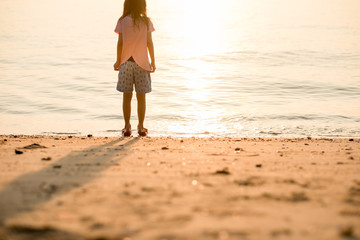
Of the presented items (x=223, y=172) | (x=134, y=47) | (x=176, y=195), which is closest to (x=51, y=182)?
(x=176, y=195)

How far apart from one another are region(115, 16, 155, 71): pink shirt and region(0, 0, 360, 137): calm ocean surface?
216 centimetres

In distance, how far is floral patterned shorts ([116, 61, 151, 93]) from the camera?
7601mm

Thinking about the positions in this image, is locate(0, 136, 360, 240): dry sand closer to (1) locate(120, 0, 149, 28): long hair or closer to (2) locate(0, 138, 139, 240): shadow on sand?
(2) locate(0, 138, 139, 240): shadow on sand

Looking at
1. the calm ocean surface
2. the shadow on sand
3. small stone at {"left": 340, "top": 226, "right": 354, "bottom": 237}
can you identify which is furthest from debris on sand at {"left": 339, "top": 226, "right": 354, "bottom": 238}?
the calm ocean surface

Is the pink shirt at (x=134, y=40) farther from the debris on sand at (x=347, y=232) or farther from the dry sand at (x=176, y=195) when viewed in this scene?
the debris on sand at (x=347, y=232)

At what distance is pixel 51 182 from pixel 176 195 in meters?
1.00

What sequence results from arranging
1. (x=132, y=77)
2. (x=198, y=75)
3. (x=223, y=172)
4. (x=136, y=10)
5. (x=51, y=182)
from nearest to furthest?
(x=51, y=182) < (x=223, y=172) < (x=136, y=10) < (x=132, y=77) < (x=198, y=75)

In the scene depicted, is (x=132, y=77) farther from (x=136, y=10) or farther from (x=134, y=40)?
(x=136, y=10)

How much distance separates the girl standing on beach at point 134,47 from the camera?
7395mm

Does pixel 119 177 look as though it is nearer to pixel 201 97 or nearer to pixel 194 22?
pixel 201 97

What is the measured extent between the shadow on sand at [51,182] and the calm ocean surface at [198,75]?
3903mm

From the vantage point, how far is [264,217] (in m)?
3.54

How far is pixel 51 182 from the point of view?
4.33 m

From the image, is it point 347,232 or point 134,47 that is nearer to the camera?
point 347,232
